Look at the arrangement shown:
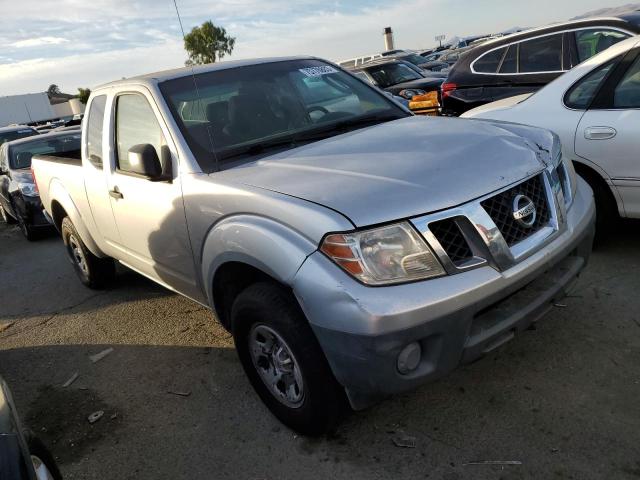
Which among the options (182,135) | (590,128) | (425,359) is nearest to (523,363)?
(425,359)

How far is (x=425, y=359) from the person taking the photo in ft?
7.67

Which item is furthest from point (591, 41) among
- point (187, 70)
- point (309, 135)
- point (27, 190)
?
point (27, 190)

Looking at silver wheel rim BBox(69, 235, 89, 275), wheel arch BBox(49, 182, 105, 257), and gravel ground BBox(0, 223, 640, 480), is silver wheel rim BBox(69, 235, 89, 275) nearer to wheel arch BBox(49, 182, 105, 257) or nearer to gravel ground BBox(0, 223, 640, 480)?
wheel arch BBox(49, 182, 105, 257)

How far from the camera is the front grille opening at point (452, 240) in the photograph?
2.37 m

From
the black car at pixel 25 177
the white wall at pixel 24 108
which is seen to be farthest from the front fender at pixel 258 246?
the white wall at pixel 24 108

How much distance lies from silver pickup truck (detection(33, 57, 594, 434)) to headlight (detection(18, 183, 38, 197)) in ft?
17.0

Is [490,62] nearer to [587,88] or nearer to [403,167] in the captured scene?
[587,88]

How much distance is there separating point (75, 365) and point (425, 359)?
2.82m

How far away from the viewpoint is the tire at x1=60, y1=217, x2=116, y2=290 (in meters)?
5.31

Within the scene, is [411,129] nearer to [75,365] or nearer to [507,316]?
[507,316]

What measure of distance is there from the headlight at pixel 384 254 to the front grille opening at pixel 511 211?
386 millimetres

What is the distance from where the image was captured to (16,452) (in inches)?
69.6

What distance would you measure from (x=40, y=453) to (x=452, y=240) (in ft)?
6.02

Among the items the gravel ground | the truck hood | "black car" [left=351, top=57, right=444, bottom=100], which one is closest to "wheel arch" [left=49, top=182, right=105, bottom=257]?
the gravel ground
